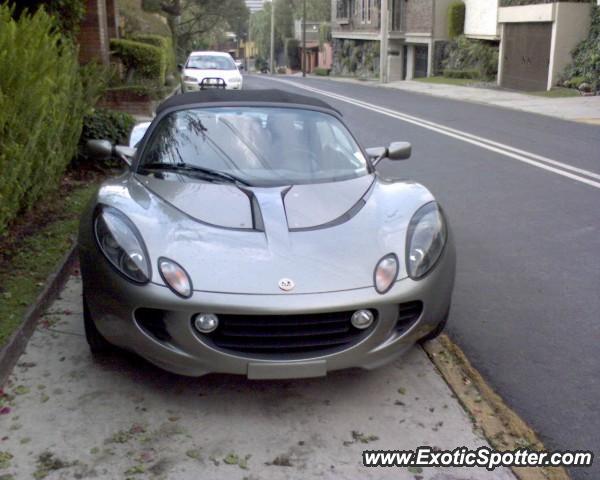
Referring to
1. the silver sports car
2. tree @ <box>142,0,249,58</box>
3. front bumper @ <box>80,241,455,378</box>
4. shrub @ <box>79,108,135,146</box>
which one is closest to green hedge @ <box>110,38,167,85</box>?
shrub @ <box>79,108,135,146</box>

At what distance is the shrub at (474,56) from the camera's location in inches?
1378

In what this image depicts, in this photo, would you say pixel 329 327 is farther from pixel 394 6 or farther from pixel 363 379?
pixel 394 6

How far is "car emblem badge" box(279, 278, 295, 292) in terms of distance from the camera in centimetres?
343

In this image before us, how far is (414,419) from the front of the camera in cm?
356

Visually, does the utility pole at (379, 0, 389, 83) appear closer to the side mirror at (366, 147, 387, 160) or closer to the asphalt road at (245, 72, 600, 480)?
the asphalt road at (245, 72, 600, 480)

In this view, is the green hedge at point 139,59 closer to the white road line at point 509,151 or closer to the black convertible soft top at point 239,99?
the white road line at point 509,151

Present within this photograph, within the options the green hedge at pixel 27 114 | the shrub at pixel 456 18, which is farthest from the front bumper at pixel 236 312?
the shrub at pixel 456 18

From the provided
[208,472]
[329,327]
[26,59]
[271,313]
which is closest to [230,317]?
[271,313]

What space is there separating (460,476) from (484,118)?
636 inches

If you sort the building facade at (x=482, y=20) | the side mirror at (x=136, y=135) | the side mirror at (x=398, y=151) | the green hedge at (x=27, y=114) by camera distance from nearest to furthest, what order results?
the green hedge at (x=27, y=114) → the side mirror at (x=398, y=151) → the side mirror at (x=136, y=135) → the building facade at (x=482, y=20)

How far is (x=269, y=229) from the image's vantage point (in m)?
3.78

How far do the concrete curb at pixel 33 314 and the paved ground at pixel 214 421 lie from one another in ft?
0.23

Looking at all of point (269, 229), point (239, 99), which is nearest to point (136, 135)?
point (239, 99)

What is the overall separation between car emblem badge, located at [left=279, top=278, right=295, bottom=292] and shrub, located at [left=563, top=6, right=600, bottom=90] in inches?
929
